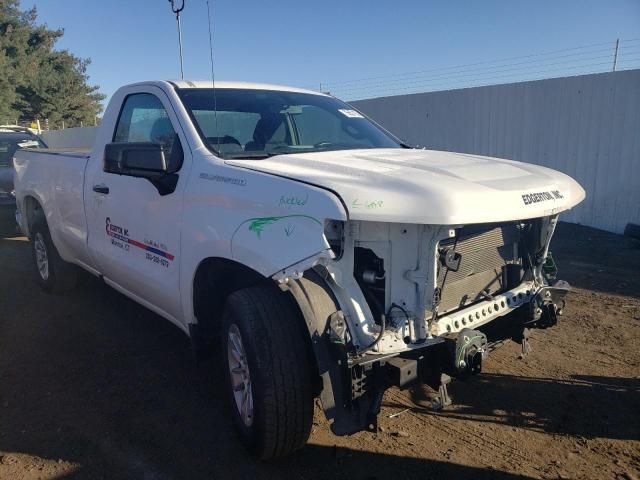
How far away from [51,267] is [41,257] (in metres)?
0.37

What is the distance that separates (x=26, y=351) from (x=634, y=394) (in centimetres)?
464

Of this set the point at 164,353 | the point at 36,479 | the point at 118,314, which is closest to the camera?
the point at 36,479

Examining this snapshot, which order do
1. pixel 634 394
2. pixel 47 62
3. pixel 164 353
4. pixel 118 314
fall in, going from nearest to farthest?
pixel 634 394, pixel 164 353, pixel 118 314, pixel 47 62

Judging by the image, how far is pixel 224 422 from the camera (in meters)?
3.41

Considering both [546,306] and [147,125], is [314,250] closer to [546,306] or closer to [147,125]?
[546,306]

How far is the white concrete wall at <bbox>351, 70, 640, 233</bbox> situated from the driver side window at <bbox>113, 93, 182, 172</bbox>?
26.0 feet

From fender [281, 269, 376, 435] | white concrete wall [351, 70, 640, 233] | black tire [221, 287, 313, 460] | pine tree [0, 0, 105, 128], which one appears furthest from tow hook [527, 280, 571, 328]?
pine tree [0, 0, 105, 128]

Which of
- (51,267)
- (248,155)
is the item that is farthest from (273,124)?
(51,267)

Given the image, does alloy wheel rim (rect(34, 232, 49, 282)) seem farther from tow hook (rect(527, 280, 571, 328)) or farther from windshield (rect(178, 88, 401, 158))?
tow hook (rect(527, 280, 571, 328))

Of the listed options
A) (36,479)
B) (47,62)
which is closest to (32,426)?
(36,479)

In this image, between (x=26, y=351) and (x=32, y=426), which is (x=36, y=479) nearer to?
(x=32, y=426)

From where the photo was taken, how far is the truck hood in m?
2.42

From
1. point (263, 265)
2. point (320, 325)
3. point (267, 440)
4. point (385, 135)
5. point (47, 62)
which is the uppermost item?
point (47, 62)

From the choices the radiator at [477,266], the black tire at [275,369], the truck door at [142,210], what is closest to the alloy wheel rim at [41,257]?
the truck door at [142,210]
